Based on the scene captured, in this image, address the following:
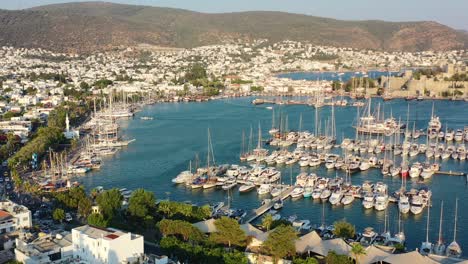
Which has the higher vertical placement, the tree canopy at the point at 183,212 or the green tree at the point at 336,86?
the green tree at the point at 336,86

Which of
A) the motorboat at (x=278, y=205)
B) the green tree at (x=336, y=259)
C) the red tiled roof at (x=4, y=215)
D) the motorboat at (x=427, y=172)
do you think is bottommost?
the motorboat at (x=278, y=205)

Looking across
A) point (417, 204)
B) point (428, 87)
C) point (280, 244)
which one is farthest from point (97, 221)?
point (428, 87)

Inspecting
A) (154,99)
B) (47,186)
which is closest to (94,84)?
(154,99)

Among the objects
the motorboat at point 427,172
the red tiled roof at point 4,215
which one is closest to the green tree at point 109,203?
the red tiled roof at point 4,215

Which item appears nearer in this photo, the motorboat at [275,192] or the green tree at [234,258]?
the green tree at [234,258]

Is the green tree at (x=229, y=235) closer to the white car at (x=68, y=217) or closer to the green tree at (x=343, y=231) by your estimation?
the green tree at (x=343, y=231)

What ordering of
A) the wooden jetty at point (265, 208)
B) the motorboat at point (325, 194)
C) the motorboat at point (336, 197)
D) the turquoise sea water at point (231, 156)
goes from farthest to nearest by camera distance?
1. the motorboat at point (325, 194)
2. the motorboat at point (336, 197)
3. the turquoise sea water at point (231, 156)
4. the wooden jetty at point (265, 208)

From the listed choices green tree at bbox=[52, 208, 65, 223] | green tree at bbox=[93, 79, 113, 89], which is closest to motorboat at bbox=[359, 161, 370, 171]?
green tree at bbox=[52, 208, 65, 223]

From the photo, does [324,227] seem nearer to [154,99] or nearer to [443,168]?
[443,168]
